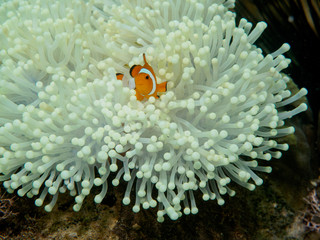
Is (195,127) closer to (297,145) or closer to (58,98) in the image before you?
(58,98)

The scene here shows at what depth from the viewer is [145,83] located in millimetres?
1115

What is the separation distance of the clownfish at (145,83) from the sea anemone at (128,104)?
37mm

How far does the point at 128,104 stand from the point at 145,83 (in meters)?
0.12

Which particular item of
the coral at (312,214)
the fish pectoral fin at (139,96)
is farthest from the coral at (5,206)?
the coral at (312,214)

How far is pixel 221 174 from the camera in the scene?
1277mm

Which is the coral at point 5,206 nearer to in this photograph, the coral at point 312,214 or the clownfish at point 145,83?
the clownfish at point 145,83

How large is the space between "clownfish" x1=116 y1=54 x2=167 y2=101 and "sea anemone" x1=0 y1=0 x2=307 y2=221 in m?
0.04

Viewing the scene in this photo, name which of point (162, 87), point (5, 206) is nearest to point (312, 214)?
point (162, 87)

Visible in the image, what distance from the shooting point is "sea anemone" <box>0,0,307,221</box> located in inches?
44.1

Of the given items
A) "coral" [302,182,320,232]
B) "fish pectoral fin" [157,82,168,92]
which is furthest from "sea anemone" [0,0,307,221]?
"coral" [302,182,320,232]

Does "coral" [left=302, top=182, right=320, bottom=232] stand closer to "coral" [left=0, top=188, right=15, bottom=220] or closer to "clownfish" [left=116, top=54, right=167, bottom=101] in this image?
"clownfish" [left=116, top=54, right=167, bottom=101]

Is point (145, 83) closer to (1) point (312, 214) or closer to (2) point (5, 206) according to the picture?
(2) point (5, 206)

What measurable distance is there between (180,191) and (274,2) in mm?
1255

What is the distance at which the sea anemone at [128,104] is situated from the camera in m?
1.12
